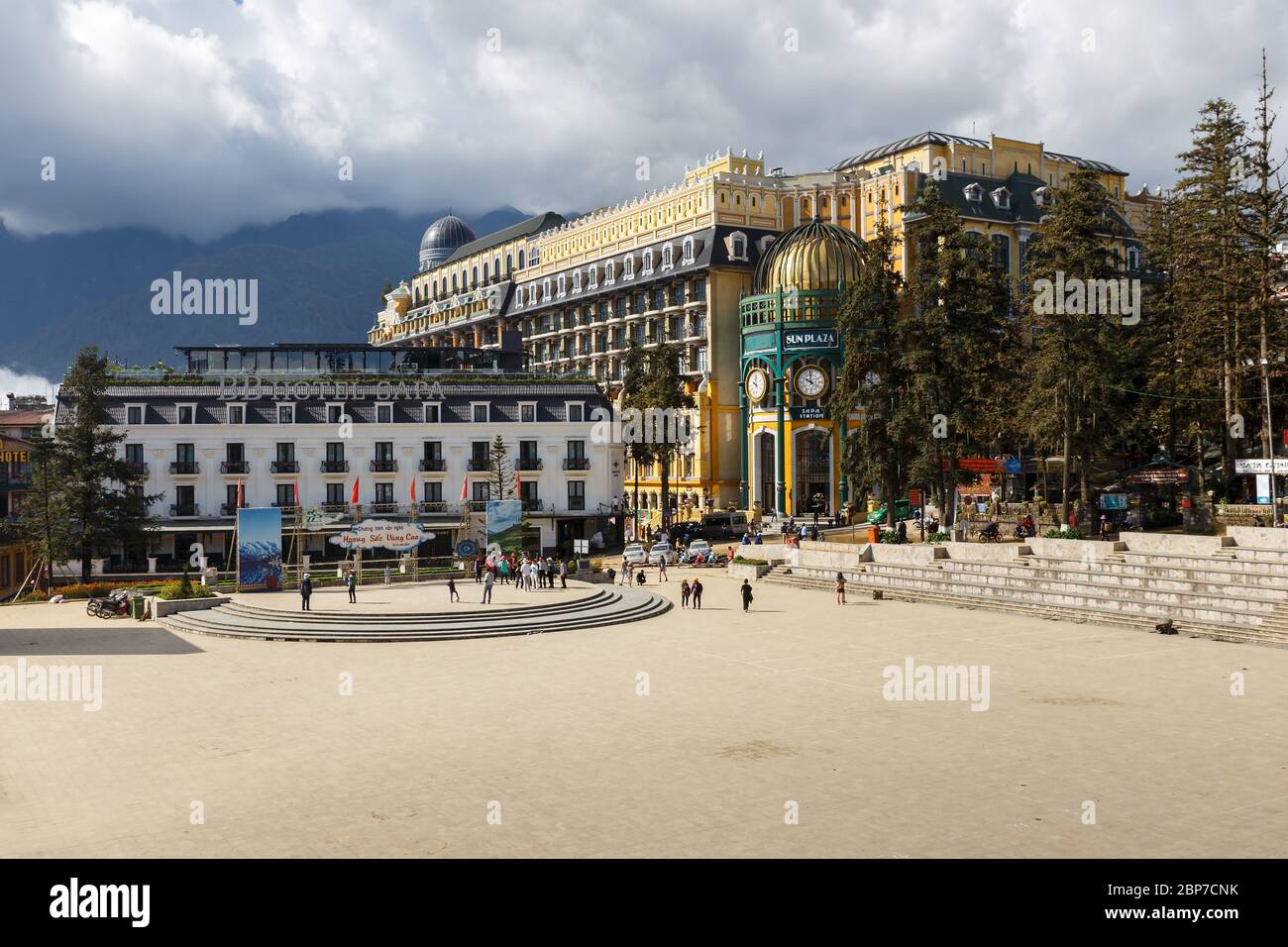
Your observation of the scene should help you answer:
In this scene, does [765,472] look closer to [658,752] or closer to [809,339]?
[809,339]

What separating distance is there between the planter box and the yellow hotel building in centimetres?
4498

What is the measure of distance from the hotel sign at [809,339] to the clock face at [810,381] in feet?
6.13

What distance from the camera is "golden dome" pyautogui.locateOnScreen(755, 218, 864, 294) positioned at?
3236 inches

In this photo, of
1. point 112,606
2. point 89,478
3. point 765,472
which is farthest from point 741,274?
point 112,606

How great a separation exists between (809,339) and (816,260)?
649 centimetres

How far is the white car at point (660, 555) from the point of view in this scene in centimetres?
5707

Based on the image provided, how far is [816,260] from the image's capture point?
82.9 meters

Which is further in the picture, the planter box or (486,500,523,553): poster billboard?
(486,500,523,553): poster billboard

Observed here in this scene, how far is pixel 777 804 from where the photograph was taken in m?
16.2

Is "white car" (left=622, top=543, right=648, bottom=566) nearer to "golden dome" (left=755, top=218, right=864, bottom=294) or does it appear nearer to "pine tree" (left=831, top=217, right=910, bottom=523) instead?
"pine tree" (left=831, top=217, right=910, bottom=523)

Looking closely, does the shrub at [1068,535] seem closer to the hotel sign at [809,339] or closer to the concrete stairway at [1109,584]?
the concrete stairway at [1109,584]

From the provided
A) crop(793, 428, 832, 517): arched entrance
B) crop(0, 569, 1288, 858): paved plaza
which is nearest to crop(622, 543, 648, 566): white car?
crop(793, 428, 832, 517): arched entrance
